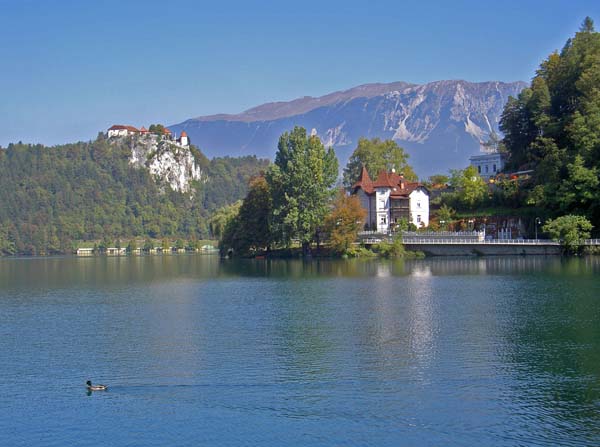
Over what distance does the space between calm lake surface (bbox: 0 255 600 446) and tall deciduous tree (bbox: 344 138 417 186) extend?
6800 cm

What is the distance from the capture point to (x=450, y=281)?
6119 cm

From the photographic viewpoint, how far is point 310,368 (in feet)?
100

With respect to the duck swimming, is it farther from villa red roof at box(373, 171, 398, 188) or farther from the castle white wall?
villa red roof at box(373, 171, 398, 188)

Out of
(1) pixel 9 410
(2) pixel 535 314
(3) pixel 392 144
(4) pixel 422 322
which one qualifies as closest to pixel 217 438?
(1) pixel 9 410

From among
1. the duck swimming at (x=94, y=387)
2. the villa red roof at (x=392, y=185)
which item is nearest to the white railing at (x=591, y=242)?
the villa red roof at (x=392, y=185)

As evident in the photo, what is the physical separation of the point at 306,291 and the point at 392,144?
7129 cm

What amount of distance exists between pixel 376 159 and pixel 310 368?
9361cm

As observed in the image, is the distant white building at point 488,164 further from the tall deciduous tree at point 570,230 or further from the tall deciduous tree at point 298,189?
the tall deciduous tree at point 570,230

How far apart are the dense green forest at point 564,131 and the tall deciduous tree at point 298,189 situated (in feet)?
79.4

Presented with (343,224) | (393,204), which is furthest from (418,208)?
(343,224)

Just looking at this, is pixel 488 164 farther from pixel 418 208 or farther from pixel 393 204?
pixel 393 204

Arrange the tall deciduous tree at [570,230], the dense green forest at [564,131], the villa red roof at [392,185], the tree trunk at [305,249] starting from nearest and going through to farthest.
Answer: the tall deciduous tree at [570,230] → the dense green forest at [564,131] → the tree trunk at [305,249] → the villa red roof at [392,185]

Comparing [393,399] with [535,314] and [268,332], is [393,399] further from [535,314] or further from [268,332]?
[535,314]

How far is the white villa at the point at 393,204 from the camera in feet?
354
